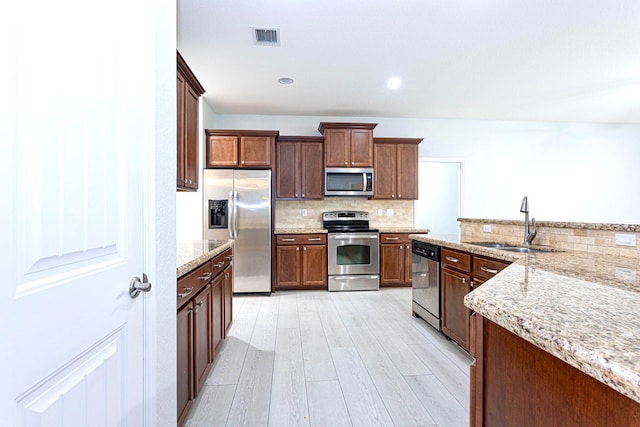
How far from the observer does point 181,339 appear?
5.27 feet

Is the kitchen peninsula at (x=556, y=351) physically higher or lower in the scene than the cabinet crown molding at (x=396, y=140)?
lower

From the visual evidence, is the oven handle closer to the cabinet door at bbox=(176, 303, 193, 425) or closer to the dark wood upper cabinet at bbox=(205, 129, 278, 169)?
the dark wood upper cabinet at bbox=(205, 129, 278, 169)

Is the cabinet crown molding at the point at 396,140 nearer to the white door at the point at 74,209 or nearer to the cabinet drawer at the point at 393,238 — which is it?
the cabinet drawer at the point at 393,238

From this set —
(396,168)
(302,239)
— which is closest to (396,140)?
(396,168)

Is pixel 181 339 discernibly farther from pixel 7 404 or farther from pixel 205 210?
pixel 205 210

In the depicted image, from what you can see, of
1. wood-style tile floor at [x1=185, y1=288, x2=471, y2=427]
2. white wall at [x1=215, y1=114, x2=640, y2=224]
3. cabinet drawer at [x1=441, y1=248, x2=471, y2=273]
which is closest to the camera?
wood-style tile floor at [x1=185, y1=288, x2=471, y2=427]

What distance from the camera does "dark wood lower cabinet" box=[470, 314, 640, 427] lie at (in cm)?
57

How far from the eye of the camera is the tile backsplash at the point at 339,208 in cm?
512

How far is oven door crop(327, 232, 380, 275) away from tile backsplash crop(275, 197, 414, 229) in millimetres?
656

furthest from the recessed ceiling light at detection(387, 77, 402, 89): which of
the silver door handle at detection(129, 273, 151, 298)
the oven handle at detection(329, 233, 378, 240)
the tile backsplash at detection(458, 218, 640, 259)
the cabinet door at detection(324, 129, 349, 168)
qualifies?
the silver door handle at detection(129, 273, 151, 298)

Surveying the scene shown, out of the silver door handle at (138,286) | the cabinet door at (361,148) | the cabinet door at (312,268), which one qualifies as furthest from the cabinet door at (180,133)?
the cabinet door at (361,148)

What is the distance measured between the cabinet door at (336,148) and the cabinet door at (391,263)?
141cm

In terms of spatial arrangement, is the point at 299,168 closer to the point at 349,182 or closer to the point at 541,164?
the point at 349,182

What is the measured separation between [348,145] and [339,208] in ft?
3.43
